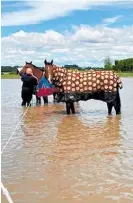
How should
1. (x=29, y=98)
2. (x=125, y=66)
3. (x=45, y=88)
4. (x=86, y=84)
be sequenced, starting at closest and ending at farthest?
(x=86, y=84) → (x=45, y=88) → (x=29, y=98) → (x=125, y=66)

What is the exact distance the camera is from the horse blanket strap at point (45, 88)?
13.4 meters

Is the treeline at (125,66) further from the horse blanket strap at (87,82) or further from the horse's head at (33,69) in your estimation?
the horse blanket strap at (87,82)

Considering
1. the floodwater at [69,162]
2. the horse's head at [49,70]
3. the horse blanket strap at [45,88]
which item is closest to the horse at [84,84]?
the horse's head at [49,70]

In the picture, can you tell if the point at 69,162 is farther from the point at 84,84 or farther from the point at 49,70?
the point at 49,70

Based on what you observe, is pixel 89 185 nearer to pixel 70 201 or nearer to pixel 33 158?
pixel 70 201

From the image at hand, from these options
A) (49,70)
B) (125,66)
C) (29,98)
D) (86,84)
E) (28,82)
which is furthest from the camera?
(125,66)

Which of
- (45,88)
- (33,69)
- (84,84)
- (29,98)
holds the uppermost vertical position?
(33,69)

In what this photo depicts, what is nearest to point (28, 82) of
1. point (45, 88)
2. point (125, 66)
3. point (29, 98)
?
point (29, 98)

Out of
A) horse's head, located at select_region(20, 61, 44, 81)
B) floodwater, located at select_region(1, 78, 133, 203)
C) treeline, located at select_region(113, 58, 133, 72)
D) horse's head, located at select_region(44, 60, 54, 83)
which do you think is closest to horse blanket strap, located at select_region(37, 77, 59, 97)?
horse's head, located at select_region(44, 60, 54, 83)

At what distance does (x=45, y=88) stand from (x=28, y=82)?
7.88ft

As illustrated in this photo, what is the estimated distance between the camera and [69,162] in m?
6.71

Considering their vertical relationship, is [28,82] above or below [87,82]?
below

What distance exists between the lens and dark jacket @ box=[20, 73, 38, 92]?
1648cm

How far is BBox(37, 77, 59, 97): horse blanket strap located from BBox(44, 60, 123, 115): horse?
1.05ft
